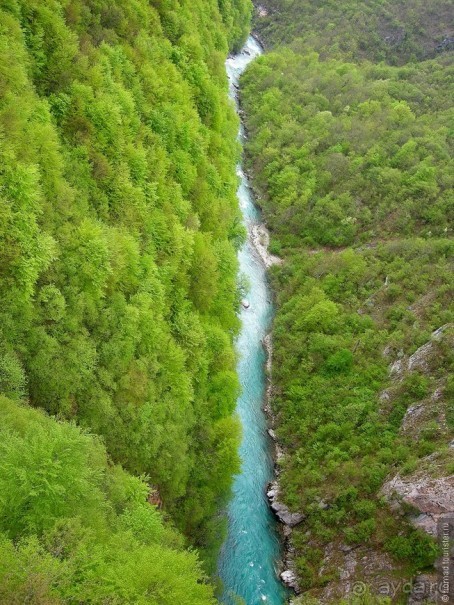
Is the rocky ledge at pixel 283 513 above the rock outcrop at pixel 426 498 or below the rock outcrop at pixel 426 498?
below

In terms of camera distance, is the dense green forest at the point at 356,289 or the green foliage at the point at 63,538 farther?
the dense green forest at the point at 356,289

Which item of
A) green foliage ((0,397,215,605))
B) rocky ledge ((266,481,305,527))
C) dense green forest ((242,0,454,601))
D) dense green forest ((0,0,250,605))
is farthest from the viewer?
rocky ledge ((266,481,305,527))

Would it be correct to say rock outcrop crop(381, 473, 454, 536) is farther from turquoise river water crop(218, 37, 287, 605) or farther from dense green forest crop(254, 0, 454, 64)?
dense green forest crop(254, 0, 454, 64)

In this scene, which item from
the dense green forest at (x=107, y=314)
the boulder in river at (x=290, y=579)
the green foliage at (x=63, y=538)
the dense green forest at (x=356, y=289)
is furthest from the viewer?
the dense green forest at (x=356, y=289)

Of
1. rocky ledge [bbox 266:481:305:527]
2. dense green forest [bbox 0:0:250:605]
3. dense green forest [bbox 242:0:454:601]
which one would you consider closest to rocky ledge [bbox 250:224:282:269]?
dense green forest [bbox 242:0:454:601]

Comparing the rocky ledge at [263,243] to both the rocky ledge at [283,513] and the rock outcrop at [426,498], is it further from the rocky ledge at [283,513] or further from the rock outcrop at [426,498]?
the rock outcrop at [426,498]

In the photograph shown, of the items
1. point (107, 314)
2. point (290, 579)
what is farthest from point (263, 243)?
point (290, 579)

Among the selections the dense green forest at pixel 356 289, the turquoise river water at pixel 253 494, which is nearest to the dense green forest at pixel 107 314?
the turquoise river water at pixel 253 494
